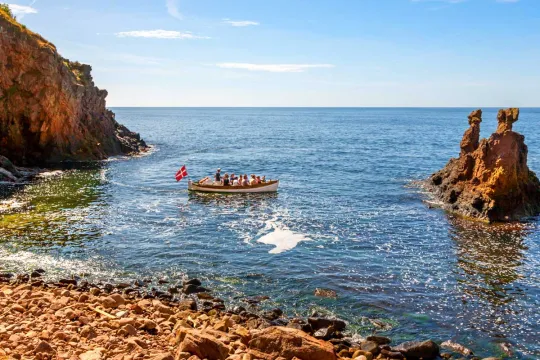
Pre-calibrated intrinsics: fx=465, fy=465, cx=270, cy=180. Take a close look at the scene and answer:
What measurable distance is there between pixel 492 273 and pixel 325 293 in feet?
32.2

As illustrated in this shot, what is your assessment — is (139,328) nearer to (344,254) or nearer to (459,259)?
(344,254)

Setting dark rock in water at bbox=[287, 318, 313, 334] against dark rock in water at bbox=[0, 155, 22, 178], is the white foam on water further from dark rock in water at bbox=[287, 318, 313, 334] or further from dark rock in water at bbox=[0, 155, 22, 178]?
dark rock in water at bbox=[0, 155, 22, 178]

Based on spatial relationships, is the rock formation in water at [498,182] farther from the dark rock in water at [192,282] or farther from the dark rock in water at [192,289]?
the dark rock in water at [192,289]

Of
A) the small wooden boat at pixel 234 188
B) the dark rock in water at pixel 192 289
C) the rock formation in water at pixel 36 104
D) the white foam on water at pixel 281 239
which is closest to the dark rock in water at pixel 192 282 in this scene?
the dark rock in water at pixel 192 289

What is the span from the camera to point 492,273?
25.2 meters

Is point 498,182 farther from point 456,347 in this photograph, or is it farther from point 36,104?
point 36,104

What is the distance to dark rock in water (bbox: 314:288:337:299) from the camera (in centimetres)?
2209

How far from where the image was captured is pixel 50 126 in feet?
193

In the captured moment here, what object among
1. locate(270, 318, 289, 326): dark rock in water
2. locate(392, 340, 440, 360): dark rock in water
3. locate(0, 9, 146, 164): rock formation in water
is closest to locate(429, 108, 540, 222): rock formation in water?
locate(392, 340, 440, 360): dark rock in water

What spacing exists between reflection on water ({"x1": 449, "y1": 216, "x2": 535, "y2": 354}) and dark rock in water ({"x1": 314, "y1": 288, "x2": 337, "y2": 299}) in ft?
18.7

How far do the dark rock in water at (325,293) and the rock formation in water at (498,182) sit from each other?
60.1 feet

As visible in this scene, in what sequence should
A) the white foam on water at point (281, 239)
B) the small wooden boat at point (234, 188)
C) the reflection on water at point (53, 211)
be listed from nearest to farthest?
the white foam on water at point (281, 239) → the reflection on water at point (53, 211) → the small wooden boat at point (234, 188)

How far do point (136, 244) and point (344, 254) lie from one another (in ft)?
42.1

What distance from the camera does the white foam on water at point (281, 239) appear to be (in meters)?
28.9
